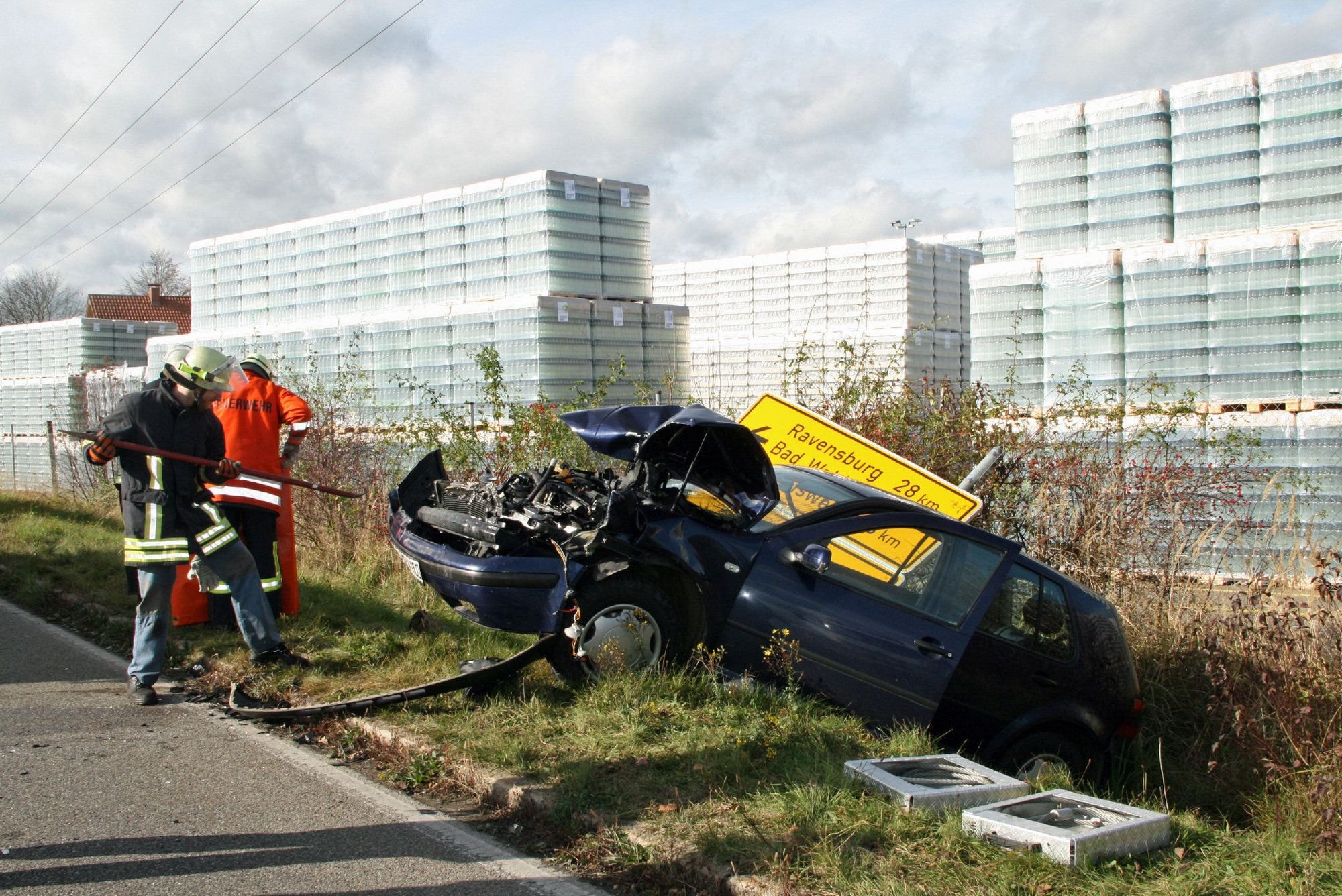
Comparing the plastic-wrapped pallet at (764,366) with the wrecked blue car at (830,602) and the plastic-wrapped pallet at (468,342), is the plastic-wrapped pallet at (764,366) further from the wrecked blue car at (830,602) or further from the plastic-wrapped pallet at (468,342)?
the wrecked blue car at (830,602)

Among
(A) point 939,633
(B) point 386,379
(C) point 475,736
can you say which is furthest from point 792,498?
(B) point 386,379

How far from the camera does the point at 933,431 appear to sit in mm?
8367

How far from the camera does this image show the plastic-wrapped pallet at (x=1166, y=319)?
31.1ft

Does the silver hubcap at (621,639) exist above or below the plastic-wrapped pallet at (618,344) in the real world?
below

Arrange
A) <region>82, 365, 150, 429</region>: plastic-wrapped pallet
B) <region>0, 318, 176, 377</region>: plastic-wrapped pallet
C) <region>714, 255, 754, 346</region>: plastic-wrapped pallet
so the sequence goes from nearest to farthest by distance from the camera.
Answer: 1. <region>82, 365, 150, 429</region>: plastic-wrapped pallet
2. <region>714, 255, 754, 346</region>: plastic-wrapped pallet
3. <region>0, 318, 176, 377</region>: plastic-wrapped pallet

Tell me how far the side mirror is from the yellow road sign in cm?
201

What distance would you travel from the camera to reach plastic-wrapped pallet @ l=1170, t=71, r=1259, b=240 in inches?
375

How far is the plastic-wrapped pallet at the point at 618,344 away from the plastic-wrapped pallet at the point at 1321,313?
6.97 m

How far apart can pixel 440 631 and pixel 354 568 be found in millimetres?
2485

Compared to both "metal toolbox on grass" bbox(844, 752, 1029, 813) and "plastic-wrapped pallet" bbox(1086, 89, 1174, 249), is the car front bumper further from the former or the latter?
"plastic-wrapped pallet" bbox(1086, 89, 1174, 249)

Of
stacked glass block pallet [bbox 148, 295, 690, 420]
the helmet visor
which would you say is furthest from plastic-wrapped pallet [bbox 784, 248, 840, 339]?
the helmet visor

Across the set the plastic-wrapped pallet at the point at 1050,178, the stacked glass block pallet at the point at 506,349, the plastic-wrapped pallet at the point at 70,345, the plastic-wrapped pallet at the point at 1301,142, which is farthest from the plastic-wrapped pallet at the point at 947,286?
the plastic-wrapped pallet at the point at 70,345

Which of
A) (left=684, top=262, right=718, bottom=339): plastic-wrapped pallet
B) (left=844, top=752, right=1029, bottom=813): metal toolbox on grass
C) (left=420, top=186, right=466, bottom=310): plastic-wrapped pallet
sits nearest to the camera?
(left=844, top=752, right=1029, bottom=813): metal toolbox on grass

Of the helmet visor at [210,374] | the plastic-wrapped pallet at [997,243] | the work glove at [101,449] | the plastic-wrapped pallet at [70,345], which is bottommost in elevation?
the work glove at [101,449]
